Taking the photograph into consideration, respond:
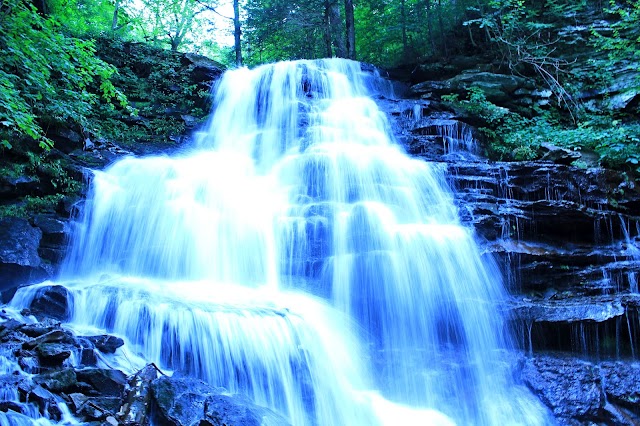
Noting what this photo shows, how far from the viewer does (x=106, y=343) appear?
4.53 metres

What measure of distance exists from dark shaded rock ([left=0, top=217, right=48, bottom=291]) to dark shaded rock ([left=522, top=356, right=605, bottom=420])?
677 cm

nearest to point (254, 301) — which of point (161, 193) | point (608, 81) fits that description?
point (161, 193)

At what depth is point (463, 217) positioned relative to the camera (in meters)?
7.58

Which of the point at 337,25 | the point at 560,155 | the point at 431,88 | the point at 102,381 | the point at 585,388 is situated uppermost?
the point at 337,25

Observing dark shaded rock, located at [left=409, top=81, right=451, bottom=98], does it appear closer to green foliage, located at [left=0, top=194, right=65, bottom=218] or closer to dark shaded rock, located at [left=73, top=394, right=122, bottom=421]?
green foliage, located at [left=0, top=194, right=65, bottom=218]

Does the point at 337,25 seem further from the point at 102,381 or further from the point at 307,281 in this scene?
the point at 102,381

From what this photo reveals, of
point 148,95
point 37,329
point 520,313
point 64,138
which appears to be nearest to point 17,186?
point 64,138

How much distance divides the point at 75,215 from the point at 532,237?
773 cm

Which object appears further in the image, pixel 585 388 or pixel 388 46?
pixel 388 46

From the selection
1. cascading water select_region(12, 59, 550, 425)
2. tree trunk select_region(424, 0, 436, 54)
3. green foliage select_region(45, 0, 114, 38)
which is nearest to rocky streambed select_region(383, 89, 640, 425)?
cascading water select_region(12, 59, 550, 425)

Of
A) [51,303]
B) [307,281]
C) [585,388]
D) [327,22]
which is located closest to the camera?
[585,388]

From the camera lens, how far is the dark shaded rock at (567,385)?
4.94 metres

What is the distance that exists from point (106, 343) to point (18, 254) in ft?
8.89

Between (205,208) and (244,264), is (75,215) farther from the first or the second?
(244,264)
